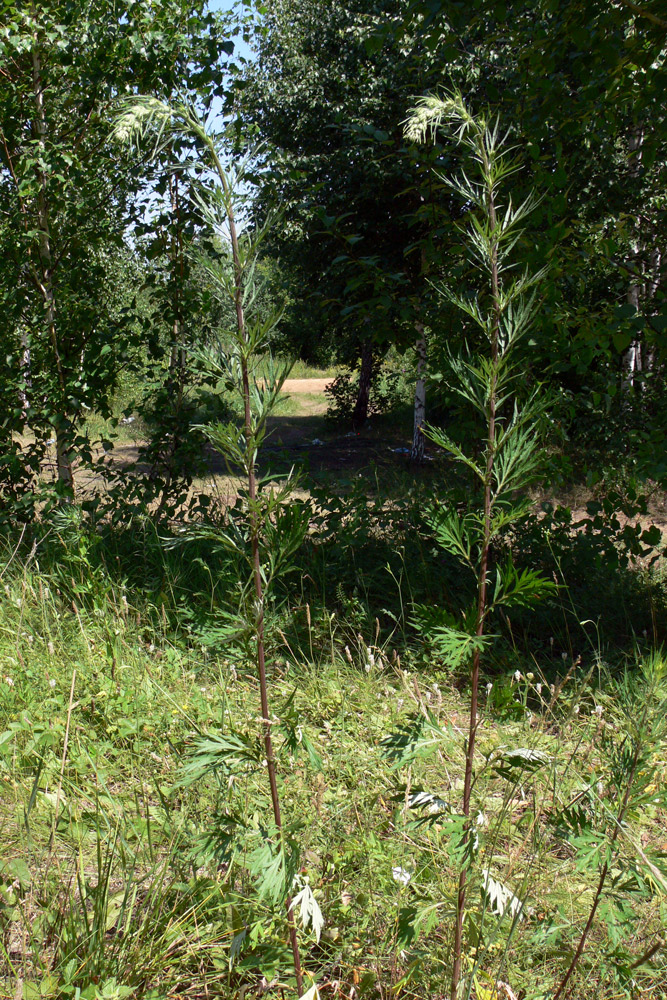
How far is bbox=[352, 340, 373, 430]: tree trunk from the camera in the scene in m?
15.0

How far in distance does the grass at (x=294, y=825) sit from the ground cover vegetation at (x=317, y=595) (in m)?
0.01

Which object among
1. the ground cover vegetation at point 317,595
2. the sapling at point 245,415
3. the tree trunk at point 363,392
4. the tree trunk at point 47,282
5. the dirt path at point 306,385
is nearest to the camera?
the sapling at point 245,415

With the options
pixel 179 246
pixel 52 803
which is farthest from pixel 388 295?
pixel 52 803

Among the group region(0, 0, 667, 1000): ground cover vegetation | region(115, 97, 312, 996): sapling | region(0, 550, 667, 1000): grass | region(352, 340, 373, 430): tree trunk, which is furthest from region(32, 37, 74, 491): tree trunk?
region(352, 340, 373, 430): tree trunk

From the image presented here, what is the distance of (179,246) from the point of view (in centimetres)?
434

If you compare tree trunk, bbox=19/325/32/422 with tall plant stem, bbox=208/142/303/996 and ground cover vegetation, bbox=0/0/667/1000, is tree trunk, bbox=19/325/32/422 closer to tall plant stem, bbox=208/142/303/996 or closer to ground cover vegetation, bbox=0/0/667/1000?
ground cover vegetation, bbox=0/0/667/1000

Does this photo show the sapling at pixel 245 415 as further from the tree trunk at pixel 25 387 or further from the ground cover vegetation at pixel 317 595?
the tree trunk at pixel 25 387

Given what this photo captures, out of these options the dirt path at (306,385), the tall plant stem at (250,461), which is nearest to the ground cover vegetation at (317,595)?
the tall plant stem at (250,461)

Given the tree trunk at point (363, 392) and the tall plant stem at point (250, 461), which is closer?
the tall plant stem at point (250, 461)

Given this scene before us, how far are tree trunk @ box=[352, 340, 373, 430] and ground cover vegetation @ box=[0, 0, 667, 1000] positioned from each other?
8999 mm

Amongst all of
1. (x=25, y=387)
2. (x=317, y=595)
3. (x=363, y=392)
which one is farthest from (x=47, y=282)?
(x=363, y=392)

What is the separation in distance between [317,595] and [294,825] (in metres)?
2.63

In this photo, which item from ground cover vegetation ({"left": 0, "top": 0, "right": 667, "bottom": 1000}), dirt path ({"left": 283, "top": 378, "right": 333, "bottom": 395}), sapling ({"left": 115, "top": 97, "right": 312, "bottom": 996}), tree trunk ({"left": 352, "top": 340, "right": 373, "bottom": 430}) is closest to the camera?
sapling ({"left": 115, "top": 97, "right": 312, "bottom": 996})

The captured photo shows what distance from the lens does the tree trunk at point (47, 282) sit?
4.27m
